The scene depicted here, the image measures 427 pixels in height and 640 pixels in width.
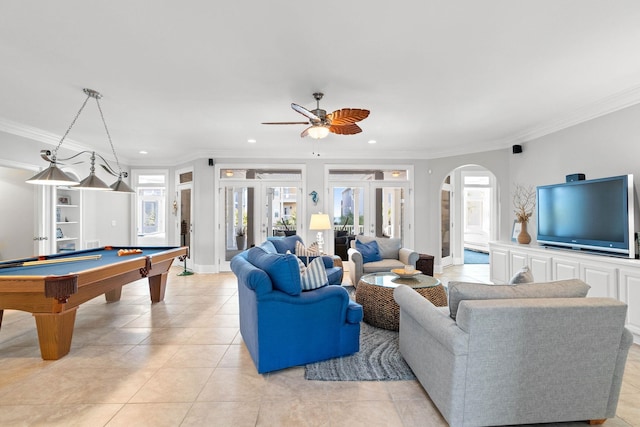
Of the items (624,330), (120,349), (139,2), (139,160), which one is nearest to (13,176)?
(139,160)

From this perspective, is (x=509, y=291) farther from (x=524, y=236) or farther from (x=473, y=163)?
(x=473, y=163)

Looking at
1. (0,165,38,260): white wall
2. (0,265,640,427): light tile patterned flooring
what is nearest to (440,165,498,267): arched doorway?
(0,265,640,427): light tile patterned flooring

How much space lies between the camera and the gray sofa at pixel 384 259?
16.1 feet

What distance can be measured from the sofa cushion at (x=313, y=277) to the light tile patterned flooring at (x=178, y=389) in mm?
678

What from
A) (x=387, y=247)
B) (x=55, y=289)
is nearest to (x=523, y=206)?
(x=387, y=247)

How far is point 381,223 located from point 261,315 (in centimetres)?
495

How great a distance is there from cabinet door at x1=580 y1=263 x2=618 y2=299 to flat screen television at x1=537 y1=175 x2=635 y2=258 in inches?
9.6

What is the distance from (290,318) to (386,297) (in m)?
1.33

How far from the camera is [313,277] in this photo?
266 centimetres

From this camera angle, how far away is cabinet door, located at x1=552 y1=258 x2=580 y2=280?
361 centimetres

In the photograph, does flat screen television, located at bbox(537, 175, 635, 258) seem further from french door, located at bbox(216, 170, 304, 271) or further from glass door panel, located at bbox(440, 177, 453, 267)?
french door, located at bbox(216, 170, 304, 271)

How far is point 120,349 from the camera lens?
115 inches

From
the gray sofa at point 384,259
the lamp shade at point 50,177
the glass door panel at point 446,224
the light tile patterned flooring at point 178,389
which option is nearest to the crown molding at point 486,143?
the glass door panel at point 446,224

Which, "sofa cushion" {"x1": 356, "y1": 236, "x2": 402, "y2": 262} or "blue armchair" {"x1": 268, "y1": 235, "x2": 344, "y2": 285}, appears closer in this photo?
"blue armchair" {"x1": 268, "y1": 235, "x2": 344, "y2": 285}
